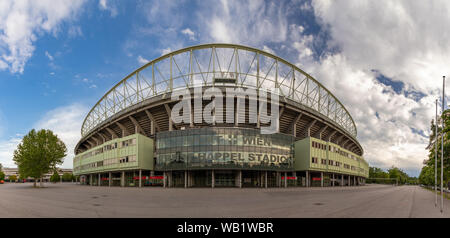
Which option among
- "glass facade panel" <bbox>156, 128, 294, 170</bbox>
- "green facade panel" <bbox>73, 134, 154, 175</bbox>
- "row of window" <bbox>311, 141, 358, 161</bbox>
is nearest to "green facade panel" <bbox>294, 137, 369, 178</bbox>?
"row of window" <bbox>311, 141, 358, 161</bbox>

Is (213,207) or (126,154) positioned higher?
(126,154)

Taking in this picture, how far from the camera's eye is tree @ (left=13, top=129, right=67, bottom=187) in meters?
50.3

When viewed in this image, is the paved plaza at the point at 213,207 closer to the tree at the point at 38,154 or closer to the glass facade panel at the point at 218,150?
the glass facade panel at the point at 218,150

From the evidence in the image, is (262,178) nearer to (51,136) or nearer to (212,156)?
(212,156)

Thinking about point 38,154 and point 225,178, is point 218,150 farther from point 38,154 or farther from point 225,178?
point 38,154

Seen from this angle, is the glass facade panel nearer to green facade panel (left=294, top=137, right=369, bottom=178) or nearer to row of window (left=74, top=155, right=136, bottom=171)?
row of window (left=74, top=155, right=136, bottom=171)

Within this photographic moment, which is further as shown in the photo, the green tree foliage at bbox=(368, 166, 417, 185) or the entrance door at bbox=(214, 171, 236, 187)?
the green tree foliage at bbox=(368, 166, 417, 185)

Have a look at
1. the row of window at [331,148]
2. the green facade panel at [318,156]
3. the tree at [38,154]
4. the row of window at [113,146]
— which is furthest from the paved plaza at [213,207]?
the tree at [38,154]

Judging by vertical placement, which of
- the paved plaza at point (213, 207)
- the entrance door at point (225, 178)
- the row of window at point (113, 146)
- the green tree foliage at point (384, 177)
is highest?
the row of window at point (113, 146)

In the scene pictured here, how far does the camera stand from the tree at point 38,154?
1981 inches

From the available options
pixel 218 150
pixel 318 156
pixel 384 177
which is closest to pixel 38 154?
pixel 218 150

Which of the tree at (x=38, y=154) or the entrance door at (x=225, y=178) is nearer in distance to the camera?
the entrance door at (x=225, y=178)

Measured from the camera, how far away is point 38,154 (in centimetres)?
5084
